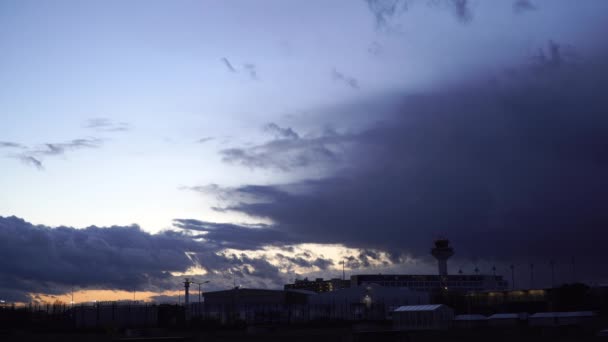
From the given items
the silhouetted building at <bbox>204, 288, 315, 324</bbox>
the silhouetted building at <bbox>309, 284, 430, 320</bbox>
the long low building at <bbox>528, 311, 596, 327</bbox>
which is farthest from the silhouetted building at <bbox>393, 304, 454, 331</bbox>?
the silhouetted building at <bbox>309, 284, 430, 320</bbox>

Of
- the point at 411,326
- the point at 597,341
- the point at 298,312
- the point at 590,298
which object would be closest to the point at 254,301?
the point at 298,312

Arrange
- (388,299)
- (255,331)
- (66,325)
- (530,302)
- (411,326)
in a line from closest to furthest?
(255,331) → (411,326) → (66,325) → (530,302) → (388,299)

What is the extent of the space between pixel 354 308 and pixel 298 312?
15582 mm

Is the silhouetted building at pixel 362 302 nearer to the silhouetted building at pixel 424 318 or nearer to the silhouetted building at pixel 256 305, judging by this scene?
the silhouetted building at pixel 256 305

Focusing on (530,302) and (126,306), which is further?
(530,302)

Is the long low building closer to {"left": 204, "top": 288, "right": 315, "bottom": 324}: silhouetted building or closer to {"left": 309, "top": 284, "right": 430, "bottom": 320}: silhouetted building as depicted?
{"left": 309, "top": 284, "right": 430, "bottom": 320}: silhouetted building

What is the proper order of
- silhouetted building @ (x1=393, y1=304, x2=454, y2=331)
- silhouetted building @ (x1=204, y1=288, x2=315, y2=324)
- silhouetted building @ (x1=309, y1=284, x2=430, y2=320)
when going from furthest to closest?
silhouetted building @ (x1=309, y1=284, x2=430, y2=320) → silhouetted building @ (x1=204, y1=288, x2=315, y2=324) → silhouetted building @ (x1=393, y1=304, x2=454, y2=331)

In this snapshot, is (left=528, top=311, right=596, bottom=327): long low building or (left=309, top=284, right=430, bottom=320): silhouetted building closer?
(left=528, top=311, right=596, bottom=327): long low building

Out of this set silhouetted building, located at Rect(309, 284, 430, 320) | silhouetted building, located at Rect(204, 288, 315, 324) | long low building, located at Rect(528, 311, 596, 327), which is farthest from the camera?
silhouetted building, located at Rect(309, 284, 430, 320)

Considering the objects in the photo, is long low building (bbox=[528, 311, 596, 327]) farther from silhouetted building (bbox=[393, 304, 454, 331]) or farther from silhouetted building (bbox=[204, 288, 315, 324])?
silhouetted building (bbox=[204, 288, 315, 324])

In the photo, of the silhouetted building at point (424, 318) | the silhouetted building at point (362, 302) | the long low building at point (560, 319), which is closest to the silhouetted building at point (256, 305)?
the silhouetted building at point (362, 302)

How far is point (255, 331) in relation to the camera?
78.5 meters

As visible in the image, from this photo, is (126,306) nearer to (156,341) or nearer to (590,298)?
(156,341)

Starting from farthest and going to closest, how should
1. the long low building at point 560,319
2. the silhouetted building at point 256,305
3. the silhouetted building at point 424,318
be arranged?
the silhouetted building at point 256,305 < the silhouetted building at point 424,318 < the long low building at point 560,319
